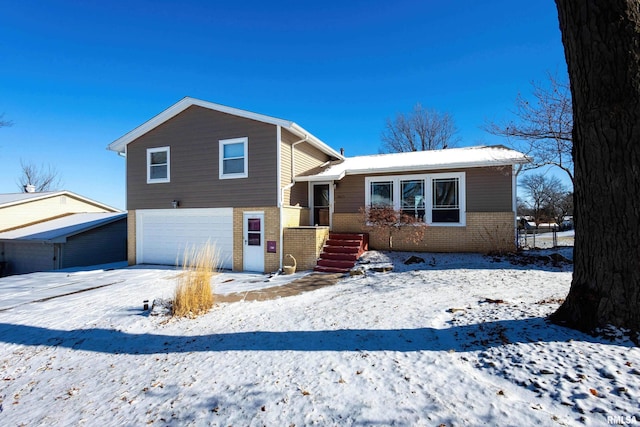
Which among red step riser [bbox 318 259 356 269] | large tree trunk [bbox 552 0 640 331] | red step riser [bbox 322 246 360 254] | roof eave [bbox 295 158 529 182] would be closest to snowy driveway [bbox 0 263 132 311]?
red step riser [bbox 318 259 356 269]

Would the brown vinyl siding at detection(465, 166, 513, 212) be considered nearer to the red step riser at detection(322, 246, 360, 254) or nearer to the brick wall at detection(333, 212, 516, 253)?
the brick wall at detection(333, 212, 516, 253)

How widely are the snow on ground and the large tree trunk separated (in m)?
0.52

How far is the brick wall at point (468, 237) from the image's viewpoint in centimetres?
1091

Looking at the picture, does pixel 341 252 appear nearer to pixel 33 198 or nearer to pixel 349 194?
pixel 349 194

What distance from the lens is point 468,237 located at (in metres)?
11.4

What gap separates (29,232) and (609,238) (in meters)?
22.7

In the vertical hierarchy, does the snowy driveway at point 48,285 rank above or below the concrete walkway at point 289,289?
below

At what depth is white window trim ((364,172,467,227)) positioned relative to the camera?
1159cm

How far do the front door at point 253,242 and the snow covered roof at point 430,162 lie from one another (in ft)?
7.53

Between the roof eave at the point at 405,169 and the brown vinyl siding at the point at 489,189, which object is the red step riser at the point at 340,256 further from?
the brown vinyl siding at the point at 489,189

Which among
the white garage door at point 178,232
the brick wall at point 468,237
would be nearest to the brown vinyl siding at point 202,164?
the white garage door at point 178,232

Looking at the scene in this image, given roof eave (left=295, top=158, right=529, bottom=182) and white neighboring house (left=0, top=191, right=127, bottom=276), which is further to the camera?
white neighboring house (left=0, top=191, right=127, bottom=276)

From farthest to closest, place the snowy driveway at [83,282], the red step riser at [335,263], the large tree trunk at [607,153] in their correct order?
1. the red step riser at [335,263]
2. the snowy driveway at [83,282]
3. the large tree trunk at [607,153]

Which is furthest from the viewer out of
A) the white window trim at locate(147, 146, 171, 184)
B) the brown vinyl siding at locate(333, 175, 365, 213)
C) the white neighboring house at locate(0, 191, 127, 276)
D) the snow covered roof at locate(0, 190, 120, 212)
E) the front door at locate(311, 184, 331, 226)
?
the snow covered roof at locate(0, 190, 120, 212)
